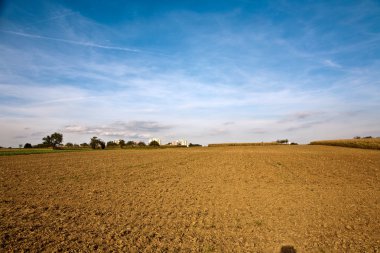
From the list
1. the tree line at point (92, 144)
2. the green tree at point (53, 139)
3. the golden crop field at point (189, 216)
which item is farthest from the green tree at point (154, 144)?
the golden crop field at point (189, 216)

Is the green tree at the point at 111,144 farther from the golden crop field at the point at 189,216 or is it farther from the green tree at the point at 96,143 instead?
the golden crop field at the point at 189,216

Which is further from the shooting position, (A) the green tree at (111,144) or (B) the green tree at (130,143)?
(A) the green tree at (111,144)

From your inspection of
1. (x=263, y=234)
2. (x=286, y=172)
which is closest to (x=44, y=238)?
(x=263, y=234)

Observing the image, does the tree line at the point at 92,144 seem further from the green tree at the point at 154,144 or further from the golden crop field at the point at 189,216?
the golden crop field at the point at 189,216

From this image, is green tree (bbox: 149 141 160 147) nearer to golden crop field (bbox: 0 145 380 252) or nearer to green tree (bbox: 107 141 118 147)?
green tree (bbox: 107 141 118 147)

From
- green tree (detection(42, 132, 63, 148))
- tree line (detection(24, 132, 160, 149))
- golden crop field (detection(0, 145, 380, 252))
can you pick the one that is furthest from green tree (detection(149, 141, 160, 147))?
golden crop field (detection(0, 145, 380, 252))

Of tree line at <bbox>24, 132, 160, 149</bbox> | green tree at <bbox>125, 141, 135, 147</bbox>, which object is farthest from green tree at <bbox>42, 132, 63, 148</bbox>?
green tree at <bbox>125, 141, 135, 147</bbox>

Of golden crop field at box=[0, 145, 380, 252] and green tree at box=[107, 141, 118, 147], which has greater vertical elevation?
green tree at box=[107, 141, 118, 147]

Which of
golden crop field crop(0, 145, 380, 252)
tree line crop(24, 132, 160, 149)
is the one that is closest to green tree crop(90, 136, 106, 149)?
tree line crop(24, 132, 160, 149)

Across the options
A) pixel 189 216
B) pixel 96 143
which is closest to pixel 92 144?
pixel 96 143

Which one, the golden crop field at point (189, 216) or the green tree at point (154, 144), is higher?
the green tree at point (154, 144)

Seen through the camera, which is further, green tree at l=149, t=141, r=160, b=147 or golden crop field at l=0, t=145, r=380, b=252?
green tree at l=149, t=141, r=160, b=147

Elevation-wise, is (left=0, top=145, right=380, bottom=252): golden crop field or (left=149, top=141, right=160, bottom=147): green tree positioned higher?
(left=149, top=141, right=160, bottom=147): green tree

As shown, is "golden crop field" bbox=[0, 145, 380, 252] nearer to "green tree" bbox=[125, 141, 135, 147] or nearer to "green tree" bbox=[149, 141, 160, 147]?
"green tree" bbox=[149, 141, 160, 147]
